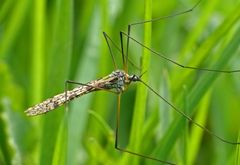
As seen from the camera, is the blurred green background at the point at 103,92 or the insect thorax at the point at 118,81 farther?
the insect thorax at the point at 118,81

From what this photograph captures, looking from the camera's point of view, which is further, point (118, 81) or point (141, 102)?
point (118, 81)

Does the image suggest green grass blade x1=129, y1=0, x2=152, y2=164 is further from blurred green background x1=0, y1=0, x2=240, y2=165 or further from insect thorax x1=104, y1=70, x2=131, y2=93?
insect thorax x1=104, y1=70, x2=131, y2=93

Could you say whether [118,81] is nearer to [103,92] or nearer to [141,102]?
[141,102]

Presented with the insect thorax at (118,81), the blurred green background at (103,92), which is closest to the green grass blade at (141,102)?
the blurred green background at (103,92)

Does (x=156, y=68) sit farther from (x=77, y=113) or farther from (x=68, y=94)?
(x=68, y=94)

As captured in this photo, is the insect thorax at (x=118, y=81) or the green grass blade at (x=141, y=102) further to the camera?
the insect thorax at (x=118, y=81)

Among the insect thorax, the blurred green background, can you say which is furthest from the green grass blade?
the insect thorax

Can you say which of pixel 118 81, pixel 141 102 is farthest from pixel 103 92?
pixel 141 102

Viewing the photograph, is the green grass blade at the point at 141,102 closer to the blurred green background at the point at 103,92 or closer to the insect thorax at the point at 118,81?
the blurred green background at the point at 103,92
